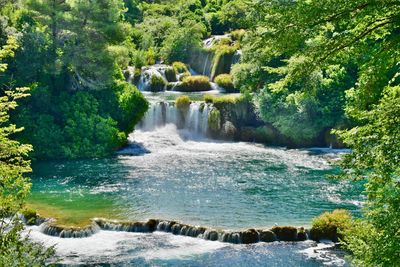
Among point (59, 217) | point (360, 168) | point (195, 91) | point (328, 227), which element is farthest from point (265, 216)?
point (195, 91)

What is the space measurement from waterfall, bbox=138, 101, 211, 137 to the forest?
0.65m

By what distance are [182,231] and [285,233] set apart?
14.4 feet

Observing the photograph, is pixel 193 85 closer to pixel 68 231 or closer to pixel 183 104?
pixel 183 104

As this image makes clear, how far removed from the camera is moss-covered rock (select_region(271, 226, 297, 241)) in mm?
21938

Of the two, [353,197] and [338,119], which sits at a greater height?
[338,119]

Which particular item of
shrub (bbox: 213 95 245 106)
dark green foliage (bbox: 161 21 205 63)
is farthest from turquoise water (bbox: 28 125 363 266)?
dark green foliage (bbox: 161 21 205 63)

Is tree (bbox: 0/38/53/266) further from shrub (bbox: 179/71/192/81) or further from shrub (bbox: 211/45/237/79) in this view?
shrub (bbox: 211/45/237/79)

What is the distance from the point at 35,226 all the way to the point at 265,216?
412 inches

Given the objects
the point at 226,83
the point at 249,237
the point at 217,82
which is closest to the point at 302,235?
the point at 249,237

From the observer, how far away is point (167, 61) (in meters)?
59.5

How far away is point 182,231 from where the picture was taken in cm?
2255

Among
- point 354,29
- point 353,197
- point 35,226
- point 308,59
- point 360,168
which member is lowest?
point 35,226

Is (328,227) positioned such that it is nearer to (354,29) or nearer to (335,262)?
(335,262)

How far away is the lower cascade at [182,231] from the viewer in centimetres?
2177
